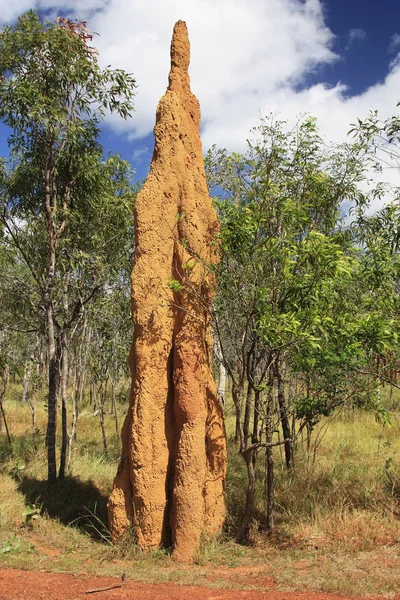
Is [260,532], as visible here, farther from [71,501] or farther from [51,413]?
[51,413]

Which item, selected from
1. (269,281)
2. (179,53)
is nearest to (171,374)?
(269,281)

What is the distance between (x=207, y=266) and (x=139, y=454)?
8.11 feet

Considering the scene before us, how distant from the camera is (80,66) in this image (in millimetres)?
9164

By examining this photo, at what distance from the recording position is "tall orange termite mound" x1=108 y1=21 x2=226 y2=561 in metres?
6.30

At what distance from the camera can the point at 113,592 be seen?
16.9ft

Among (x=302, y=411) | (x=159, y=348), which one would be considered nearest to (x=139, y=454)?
(x=159, y=348)

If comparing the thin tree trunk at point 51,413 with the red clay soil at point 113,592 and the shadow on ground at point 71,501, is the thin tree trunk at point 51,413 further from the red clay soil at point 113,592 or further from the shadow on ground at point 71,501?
the red clay soil at point 113,592

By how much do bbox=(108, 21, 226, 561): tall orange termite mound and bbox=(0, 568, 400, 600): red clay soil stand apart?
2.82 feet

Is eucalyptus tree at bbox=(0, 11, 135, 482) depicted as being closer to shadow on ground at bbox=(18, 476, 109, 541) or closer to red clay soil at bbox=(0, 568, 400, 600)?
shadow on ground at bbox=(18, 476, 109, 541)

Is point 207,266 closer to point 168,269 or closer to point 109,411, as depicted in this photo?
point 168,269

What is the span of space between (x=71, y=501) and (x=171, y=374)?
3125 mm

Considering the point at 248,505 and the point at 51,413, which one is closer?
the point at 248,505

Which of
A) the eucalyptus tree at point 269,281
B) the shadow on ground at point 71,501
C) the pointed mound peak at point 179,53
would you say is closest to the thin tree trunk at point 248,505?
the eucalyptus tree at point 269,281

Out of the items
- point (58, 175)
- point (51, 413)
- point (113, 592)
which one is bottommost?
point (113, 592)
